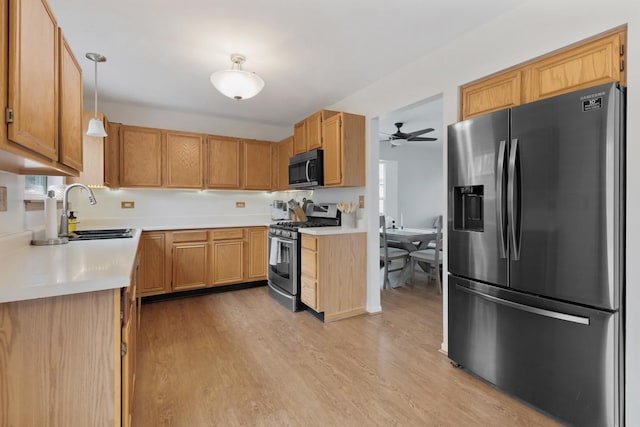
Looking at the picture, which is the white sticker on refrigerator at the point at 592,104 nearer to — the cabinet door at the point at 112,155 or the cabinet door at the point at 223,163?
the cabinet door at the point at 223,163

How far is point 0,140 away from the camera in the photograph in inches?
39.4

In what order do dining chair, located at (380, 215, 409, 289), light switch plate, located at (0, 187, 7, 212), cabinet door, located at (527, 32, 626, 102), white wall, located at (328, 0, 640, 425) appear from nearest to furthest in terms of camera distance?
→ white wall, located at (328, 0, 640, 425)
cabinet door, located at (527, 32, 626, 102)
light switch plate, located at (0, 187, 7, 212)
dining chair, located at (380, 215, 409, 289)

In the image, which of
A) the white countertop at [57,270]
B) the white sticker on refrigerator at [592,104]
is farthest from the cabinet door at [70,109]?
the white sticker on refrigerator at [592,104]

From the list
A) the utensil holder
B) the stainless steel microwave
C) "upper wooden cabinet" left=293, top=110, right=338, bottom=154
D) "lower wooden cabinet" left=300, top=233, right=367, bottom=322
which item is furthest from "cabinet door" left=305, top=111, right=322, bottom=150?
"lower wooden cabinet" left=300, top=233, right=367, bottom=322

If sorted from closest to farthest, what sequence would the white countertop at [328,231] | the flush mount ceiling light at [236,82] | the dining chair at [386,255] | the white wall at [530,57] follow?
the white wall at [530,57] < the flush mount ceiling light at [236,82] < the white countertop at [328,231] < the dining chair at [386,255]

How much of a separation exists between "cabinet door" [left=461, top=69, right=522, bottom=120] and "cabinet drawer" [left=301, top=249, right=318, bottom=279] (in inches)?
73.0

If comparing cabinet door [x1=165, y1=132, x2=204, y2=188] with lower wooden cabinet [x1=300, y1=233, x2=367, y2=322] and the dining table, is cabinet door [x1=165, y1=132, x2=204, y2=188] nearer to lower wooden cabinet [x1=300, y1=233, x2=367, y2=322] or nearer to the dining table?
lower wooden cabinet [x1=300, y1=233, x2=367, y2=322]

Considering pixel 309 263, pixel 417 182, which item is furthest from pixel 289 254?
pixel 417 182

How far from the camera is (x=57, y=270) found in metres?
1.23

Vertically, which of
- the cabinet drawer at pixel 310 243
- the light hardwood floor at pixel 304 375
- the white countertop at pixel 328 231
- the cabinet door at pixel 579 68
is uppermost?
the cabinet door at pixel 579 68

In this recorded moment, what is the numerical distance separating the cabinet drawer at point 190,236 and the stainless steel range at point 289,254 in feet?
2.84

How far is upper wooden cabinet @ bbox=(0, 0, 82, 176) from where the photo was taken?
1.07m

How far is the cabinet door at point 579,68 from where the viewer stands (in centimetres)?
160
